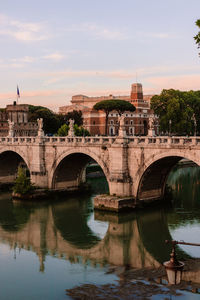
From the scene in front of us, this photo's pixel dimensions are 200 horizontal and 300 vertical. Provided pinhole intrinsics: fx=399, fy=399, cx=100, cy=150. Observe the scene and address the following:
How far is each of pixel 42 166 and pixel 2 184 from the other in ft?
35.4

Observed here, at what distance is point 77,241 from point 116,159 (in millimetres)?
7922

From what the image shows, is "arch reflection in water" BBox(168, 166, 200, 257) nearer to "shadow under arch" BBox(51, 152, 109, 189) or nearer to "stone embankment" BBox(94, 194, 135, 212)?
"stone embankment" BBox(94, 194, 135, 212)

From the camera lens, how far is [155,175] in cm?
3097

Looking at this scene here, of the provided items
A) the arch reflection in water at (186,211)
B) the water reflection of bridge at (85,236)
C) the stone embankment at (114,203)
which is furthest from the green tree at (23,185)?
the arch reflection in water at (186,211)

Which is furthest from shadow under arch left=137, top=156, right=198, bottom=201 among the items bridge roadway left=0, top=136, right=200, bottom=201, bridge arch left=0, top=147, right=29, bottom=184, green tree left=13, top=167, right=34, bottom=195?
bridge arch left=0, top=147, right=29, bottom=184

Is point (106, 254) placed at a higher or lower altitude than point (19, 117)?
lower

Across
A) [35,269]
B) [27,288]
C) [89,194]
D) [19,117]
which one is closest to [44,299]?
[27,288]

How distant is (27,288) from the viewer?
1759 cm

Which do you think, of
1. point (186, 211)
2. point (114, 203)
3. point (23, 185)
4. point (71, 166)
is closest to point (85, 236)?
point (114, 203)

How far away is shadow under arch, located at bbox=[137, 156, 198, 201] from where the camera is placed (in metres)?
29.5

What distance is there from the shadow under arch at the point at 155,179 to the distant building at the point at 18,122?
41.3 m

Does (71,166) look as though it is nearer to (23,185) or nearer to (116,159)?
(23,185)

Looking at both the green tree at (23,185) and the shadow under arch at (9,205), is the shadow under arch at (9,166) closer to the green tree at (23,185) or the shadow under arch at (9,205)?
the shadow under arch at (9,205)

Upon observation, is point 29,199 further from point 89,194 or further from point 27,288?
point 27,288
